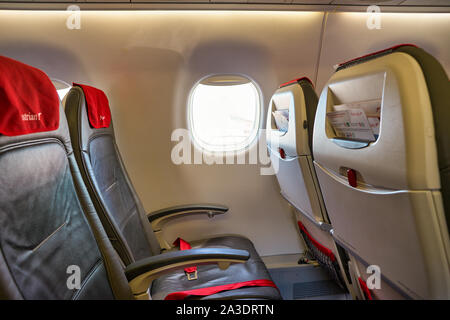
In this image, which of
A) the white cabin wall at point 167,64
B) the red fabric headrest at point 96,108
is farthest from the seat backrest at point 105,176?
the white cabin wall at point 167,64

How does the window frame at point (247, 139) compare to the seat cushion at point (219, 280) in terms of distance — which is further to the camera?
the window frame at point (247, 139)

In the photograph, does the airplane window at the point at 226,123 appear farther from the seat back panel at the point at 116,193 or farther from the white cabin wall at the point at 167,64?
the seat back panel at the point at 116,193

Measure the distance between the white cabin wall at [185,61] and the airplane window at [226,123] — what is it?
96 mm

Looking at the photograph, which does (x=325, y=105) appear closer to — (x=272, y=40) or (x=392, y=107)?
(x=392, y=107)

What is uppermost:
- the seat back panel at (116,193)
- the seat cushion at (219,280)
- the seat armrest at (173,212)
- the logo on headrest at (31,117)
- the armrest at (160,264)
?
the logo on headrest at (31,117)

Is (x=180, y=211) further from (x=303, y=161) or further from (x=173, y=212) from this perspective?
(x=303, y=161)

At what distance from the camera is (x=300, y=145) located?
1.73m

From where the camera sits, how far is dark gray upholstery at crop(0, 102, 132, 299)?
2.94ft

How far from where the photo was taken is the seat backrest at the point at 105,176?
155cm

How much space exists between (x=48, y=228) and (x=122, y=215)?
34.2 inches

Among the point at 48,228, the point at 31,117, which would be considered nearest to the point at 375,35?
the point at 31,117

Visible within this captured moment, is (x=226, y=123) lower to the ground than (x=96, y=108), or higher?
lower

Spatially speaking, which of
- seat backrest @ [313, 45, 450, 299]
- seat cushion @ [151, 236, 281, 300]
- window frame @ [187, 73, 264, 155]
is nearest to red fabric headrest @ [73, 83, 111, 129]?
window frame @ [187, 73, 264, 155]

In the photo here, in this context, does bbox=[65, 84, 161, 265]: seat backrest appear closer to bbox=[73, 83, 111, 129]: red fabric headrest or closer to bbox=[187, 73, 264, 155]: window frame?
bbox=[73, 83, 111, 129]: red fabric headrest
